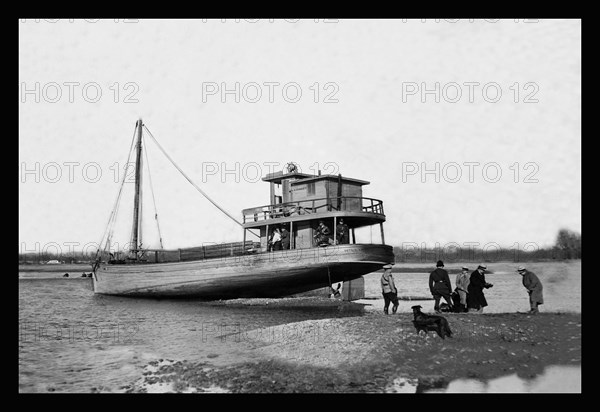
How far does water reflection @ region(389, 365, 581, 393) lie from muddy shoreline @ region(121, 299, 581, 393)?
12 cm

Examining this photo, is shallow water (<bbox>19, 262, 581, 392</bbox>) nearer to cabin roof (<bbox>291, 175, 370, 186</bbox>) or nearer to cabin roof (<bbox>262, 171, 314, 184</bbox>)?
cabin roof (<bbox>291, 175, 370, 186</bbox>)

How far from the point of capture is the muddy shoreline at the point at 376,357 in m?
9.89

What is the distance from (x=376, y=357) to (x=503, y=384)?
108 inches

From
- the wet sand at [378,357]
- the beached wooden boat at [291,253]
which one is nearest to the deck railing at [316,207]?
the beached wooden boat at [291,253]

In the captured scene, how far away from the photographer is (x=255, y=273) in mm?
26328

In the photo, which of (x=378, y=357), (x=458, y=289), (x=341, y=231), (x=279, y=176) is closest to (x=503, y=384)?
(x=378, y=357)

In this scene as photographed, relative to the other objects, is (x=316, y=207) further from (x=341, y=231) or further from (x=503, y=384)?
(x=503, y=384)

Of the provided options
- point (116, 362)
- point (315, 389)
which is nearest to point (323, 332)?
point (315, 389)

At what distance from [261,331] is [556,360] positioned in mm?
8580

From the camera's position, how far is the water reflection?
9.07 metres

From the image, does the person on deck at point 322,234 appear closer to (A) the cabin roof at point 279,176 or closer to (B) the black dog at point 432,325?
(A) the cabin roof at point 279,176

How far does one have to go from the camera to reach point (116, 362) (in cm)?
1322

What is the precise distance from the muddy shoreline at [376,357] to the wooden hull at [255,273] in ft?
30.3
